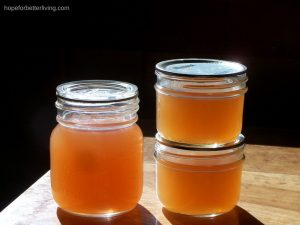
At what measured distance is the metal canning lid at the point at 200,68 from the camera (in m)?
0.71

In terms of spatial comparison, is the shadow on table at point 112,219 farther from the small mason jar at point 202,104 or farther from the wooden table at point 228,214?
the small mason jar at point 202,104

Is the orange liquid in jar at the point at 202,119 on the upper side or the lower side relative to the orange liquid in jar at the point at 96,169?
upper

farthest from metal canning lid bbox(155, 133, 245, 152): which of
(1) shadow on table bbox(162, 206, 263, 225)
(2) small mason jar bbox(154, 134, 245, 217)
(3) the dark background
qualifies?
(3) the dark background

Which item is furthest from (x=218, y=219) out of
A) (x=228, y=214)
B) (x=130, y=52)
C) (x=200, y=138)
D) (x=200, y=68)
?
(x=130, y=52)

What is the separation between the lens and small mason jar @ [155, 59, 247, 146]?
0.71 metres

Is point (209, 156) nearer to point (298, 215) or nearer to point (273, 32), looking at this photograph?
point (298, 215)

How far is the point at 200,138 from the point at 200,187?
0.07 meters

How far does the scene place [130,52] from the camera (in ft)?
4.91

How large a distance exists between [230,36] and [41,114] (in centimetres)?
65

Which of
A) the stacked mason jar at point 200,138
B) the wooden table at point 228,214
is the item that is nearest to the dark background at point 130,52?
the wooden table at point 228,214

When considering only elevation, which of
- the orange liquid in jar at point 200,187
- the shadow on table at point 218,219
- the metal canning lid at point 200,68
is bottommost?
the shadow on table at point 218,219

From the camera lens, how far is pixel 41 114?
1.61m

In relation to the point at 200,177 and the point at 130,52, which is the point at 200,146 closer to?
the point at 200,177

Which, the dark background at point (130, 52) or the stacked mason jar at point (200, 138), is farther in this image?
the dark background at point (130, 52)
